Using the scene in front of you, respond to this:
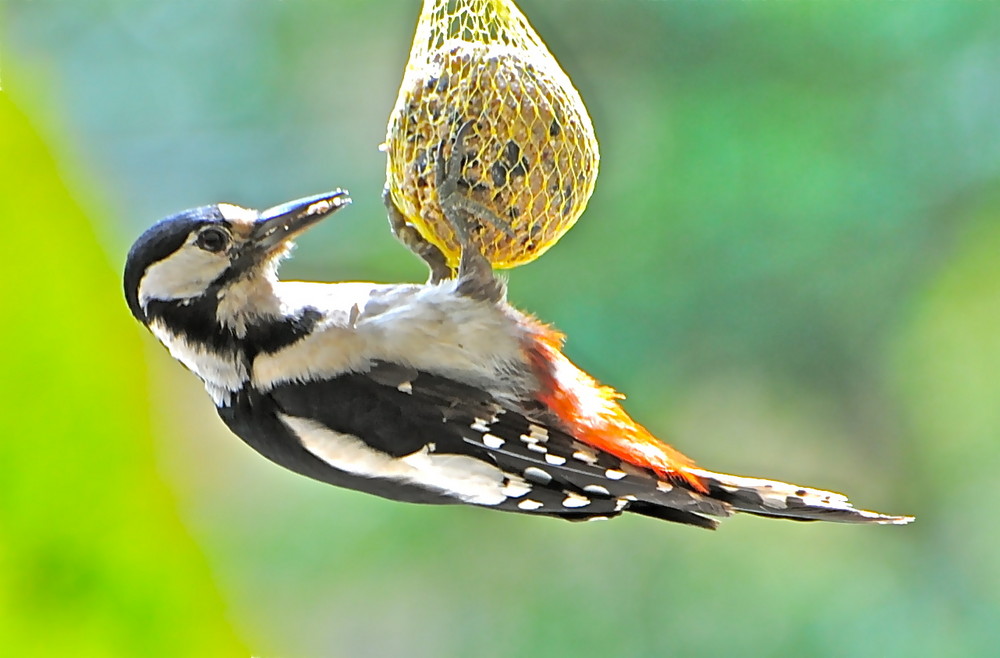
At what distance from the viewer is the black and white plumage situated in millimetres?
1376

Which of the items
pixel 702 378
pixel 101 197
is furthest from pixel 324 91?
pixel 702 378

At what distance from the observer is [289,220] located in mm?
1389

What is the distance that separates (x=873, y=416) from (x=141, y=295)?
2003mm

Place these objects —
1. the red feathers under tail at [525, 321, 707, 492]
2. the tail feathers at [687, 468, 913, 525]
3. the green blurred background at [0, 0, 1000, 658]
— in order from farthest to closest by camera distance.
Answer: the green blurred background at [0, 0, 1000, 658] → the red feathers under tail at [525, 321, 707, 492] → the tail feathers at [687, 468, 913, 525]

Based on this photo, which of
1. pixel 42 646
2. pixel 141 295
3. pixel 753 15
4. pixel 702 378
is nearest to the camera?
pixel 141 295

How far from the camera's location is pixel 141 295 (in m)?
1.40

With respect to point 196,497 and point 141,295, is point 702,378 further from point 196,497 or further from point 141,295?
point 141,295

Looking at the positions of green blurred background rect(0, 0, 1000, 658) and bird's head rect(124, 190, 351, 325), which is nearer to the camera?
bird's head rect(124, 190, 351, 325)

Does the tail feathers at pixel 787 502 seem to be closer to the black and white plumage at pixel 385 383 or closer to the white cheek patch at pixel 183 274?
the black and white plumage at pixel 385 383

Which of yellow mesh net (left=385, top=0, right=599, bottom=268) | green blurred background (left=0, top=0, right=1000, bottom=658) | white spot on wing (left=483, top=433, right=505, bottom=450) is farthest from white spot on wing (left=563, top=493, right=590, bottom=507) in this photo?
green blurred background (left=0, top=0, right=1000, bottom=658)

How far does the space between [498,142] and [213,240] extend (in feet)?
1.28

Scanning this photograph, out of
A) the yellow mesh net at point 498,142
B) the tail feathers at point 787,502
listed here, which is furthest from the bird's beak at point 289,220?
the tail feathers at point 787,502

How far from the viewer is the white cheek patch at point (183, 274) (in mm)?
1369

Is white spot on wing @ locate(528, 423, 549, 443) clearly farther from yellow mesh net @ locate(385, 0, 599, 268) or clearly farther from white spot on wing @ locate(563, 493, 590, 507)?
yellow mesh net @ locate(385, 0, 599, 268)
